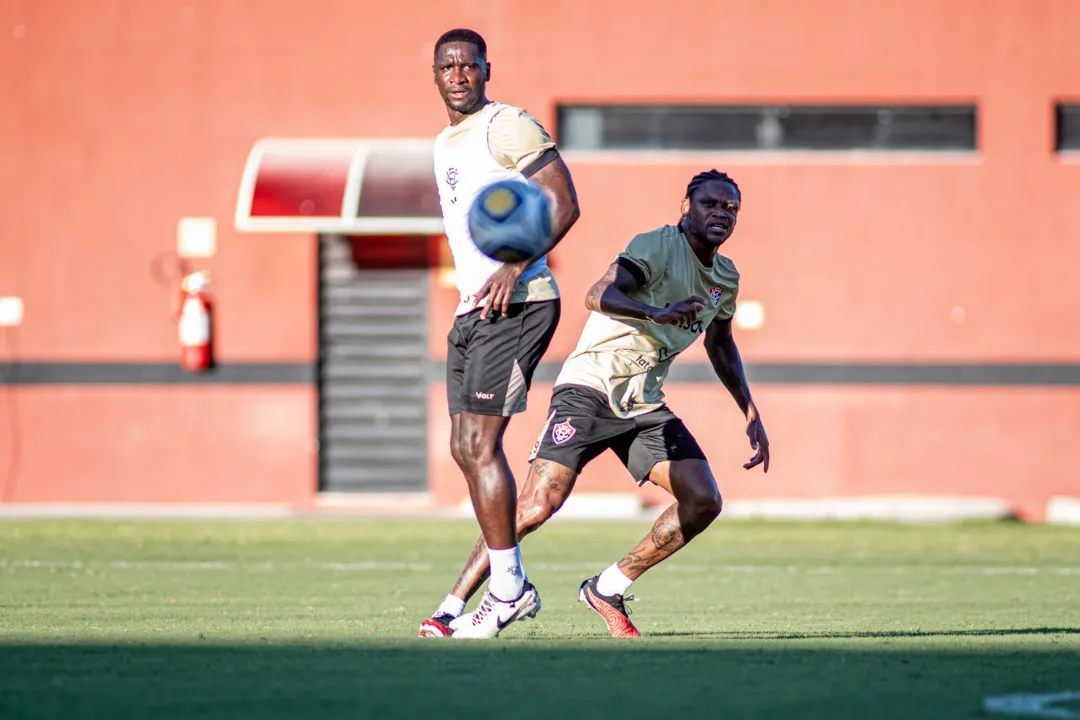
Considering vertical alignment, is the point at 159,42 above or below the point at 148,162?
above

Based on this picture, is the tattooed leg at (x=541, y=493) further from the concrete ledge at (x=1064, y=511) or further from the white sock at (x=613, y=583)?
the concrete ledge at (x=1064, y=511)

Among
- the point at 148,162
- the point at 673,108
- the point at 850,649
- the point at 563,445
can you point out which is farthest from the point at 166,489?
the point at 850,649

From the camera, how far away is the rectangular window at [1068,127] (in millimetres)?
18688

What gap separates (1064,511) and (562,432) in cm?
1099

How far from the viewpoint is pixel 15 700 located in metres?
5.36

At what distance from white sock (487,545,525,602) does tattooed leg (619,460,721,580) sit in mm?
880

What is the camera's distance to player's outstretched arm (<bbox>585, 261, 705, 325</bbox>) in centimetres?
716

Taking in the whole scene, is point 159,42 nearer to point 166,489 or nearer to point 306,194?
point 306,194

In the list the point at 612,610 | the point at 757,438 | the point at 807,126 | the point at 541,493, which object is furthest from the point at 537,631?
the point at 807,126

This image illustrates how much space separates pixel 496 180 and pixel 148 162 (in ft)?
41.9

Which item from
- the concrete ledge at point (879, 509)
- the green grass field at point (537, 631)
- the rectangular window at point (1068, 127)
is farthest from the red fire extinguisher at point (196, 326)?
the rectangular window at point (1068, 127)

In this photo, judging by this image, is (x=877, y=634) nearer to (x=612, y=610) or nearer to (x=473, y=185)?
(x=612, y=610)

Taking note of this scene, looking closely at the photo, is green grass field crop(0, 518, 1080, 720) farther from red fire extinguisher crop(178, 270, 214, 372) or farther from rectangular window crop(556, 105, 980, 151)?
rectangular window crop(556, 105, 980, 151)

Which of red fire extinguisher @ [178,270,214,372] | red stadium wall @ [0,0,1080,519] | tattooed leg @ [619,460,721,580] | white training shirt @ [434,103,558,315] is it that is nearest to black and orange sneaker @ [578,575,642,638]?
tattooed leg @ [619,460,721,580]
